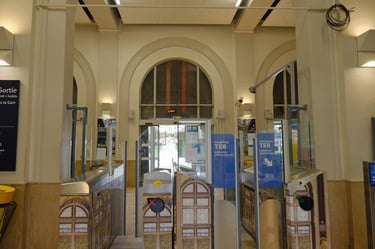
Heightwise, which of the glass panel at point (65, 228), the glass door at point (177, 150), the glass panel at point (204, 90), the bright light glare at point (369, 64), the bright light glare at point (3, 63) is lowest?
the glass panel at point (65, 228)

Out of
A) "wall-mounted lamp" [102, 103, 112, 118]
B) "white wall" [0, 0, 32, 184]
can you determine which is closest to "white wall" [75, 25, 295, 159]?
"wall-mounted lamp" [102, 103, 112, 118]

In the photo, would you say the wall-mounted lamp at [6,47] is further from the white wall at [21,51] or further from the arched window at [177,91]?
the arched window at [177,91]

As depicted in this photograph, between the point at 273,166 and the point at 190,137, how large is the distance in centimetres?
108

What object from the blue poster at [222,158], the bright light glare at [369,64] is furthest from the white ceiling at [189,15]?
the blue poster at [222,158]

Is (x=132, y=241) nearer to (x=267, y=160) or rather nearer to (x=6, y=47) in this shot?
(x=267, y=160)

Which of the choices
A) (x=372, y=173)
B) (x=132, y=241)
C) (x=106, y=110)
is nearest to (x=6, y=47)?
(x=132, y=241)

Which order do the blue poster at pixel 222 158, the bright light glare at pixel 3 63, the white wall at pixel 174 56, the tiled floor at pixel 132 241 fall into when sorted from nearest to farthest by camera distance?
the bright light glare at pixel 3 63 → the blue poster at pixel 222 158 → the tiled floor at pixel 132 241 → the white wall at pixel 174 56

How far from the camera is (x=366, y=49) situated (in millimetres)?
3713

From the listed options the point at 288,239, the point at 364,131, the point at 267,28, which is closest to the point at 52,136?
the point at 288,239

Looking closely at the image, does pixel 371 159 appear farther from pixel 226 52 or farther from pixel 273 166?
pixel 226 52

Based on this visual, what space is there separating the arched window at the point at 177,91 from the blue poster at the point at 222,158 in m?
5.99

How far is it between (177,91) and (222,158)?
6261mm

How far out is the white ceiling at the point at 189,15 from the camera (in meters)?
7.46

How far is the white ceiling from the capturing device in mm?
7465
